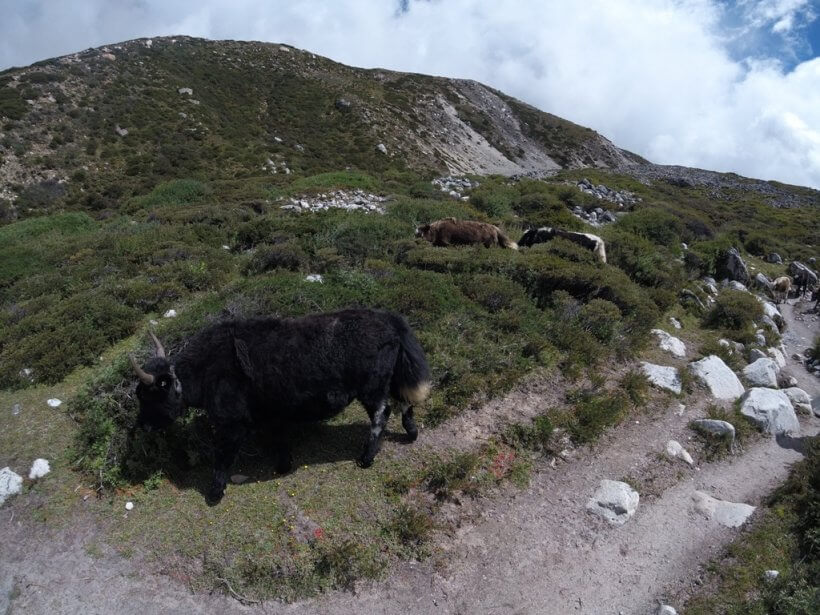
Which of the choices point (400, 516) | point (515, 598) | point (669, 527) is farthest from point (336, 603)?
point (669, 527)

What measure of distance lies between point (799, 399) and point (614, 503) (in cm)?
563

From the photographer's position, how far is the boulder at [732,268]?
16750 mm

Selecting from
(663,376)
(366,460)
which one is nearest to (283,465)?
(366,460)

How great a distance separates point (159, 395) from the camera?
17.5 ft

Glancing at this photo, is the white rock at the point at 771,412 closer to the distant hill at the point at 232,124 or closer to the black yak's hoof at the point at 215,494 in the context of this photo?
the black yak's hoof at the point at 215,494

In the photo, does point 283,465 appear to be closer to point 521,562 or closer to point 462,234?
point 521,562

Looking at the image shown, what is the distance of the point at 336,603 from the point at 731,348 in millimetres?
10128

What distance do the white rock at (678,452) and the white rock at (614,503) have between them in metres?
1.30

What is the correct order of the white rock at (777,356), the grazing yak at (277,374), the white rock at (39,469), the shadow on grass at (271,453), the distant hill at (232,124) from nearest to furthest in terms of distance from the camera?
the grazing yak at (277,374) → the white rock at (39,469) → the shadow on grass at (271,453) → the white rock at (777,356) → the distant hill at (232,124)

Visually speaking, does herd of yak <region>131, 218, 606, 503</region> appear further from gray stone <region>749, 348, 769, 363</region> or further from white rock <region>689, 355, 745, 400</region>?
gray stone <region>749, 348, 769, 363</region>

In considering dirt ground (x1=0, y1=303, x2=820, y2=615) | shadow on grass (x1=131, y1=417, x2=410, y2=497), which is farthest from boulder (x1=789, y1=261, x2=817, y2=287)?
shadow on grass (x1=131, y1=417, x2=410, y2=497)

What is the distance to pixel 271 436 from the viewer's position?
623 centimetres

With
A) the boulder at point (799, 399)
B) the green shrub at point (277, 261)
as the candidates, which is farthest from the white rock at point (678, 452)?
the green shrub at point (277, 261)

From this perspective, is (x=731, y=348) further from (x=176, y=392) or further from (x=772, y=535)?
(x=176, y=392)
